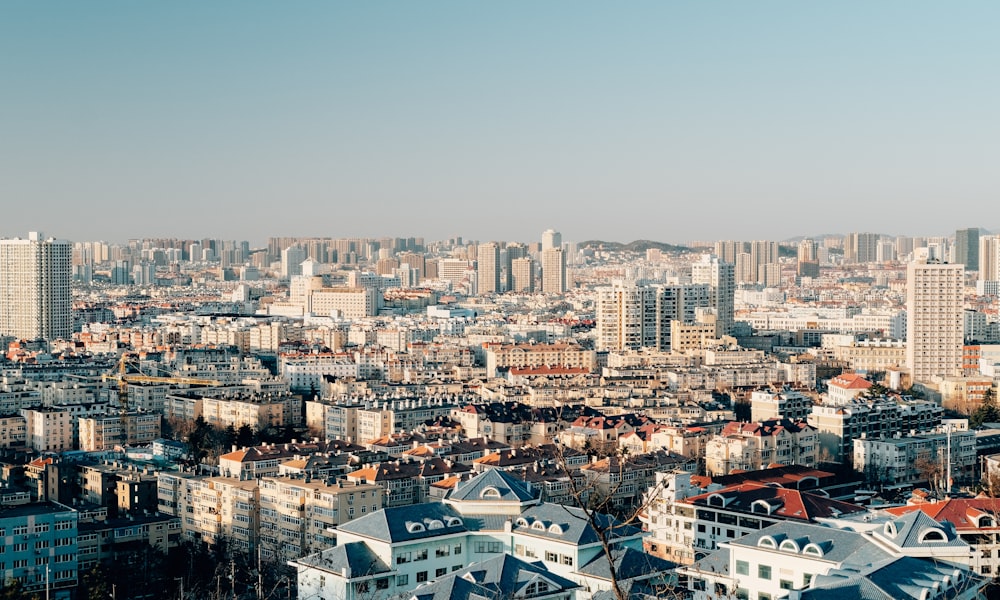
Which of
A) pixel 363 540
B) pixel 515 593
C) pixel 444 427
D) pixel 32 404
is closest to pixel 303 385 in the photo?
pixel 32 404

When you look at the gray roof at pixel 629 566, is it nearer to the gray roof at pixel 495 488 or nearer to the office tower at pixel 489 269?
the gray roof at pixel 495 488

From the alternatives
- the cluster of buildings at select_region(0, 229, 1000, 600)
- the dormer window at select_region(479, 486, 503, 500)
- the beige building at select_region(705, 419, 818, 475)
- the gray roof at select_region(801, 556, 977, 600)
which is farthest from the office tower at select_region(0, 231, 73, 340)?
the gray roof at select_region(801, 556, 977, 600)

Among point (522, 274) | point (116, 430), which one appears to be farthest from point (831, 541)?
point (522, 274)

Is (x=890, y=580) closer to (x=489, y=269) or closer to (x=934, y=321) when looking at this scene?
(x=934, y=321)

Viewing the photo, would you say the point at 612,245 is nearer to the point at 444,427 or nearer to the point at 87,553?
the point at 444,427

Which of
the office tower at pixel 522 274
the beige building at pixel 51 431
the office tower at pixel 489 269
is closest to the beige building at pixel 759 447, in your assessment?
the beige building at pixel 51 431

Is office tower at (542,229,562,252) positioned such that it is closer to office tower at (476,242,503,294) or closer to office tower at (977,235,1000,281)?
office tower at (476,242,503,294)
